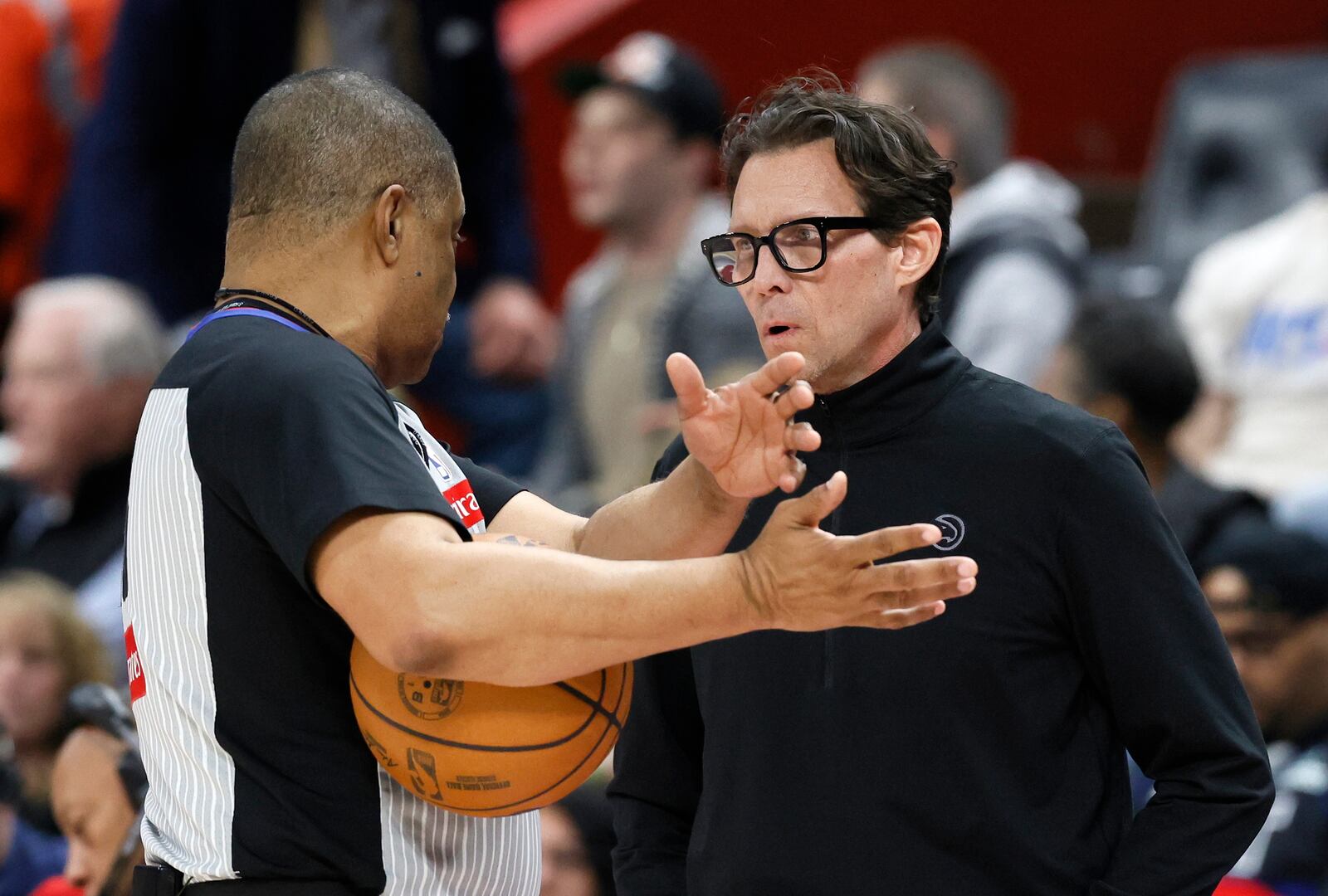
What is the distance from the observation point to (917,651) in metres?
2.77

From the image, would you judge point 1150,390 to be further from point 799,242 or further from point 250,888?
point 250,888

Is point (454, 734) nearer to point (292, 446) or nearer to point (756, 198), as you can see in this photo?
point (292, 446)

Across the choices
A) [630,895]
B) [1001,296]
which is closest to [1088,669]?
[630,895]

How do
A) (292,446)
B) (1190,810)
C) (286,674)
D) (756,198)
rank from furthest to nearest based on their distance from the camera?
1. (756,198)
2. (1190,810)
3. (286,674)
4. (292,446)

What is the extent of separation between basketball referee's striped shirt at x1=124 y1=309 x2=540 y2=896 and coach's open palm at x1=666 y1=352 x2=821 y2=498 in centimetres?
34

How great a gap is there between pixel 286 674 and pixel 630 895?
0.85m

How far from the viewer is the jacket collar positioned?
9.44 ft

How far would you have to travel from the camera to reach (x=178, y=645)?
255 cm

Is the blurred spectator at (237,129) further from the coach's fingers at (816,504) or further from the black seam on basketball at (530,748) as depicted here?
the coach's fingers at (816,504)

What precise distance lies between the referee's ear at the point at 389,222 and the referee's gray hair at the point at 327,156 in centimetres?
2

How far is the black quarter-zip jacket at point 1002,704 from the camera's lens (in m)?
2.70

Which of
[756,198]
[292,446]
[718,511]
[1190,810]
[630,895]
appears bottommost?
[630,895]

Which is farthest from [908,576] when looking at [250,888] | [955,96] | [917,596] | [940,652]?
[955,96]

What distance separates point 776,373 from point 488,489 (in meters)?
0.74
